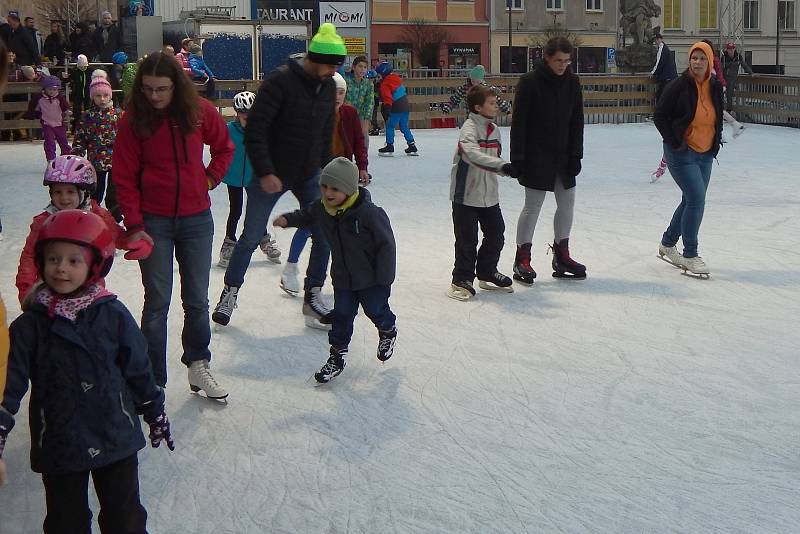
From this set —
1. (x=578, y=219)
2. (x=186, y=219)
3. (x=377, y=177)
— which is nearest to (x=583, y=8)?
(x=377, y=177)

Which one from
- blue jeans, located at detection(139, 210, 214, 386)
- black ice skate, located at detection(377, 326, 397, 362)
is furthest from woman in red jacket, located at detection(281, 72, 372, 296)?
blue jeans, located at detection(139, 210, 214, 386)

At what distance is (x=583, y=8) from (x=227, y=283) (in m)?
35.3

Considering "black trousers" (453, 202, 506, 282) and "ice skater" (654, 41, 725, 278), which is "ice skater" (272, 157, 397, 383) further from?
"ice skater" (654, 41, 725, 278)

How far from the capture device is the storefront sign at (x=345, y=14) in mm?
34812

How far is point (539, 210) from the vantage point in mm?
6773

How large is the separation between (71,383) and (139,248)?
1312 mm

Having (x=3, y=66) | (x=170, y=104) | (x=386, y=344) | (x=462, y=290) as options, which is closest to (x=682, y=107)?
(x=462, y=290)

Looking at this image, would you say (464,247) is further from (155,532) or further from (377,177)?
(377,177)

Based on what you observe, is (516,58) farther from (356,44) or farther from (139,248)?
(139,248)

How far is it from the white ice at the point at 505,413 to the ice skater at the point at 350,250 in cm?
19

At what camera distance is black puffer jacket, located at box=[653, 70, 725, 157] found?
6.78 metres

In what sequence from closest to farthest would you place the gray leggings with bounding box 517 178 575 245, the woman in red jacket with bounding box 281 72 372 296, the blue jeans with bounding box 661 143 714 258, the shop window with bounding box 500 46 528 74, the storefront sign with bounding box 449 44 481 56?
1. the woman in red jacket with bounding box 281 72 372 296
2. the gray leggings with bounding box 517 178 575 245
3. the blue jeans with bounding box 661 143 714 258
4. the storefront sign with bounding box 449 44 481 56
5. the shop window with bounding box 500 46 528 74

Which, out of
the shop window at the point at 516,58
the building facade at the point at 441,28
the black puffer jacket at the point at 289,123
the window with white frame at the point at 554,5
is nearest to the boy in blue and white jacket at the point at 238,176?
the black puffer jacket at the point at 289,123

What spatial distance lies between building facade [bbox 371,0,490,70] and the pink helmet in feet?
103
